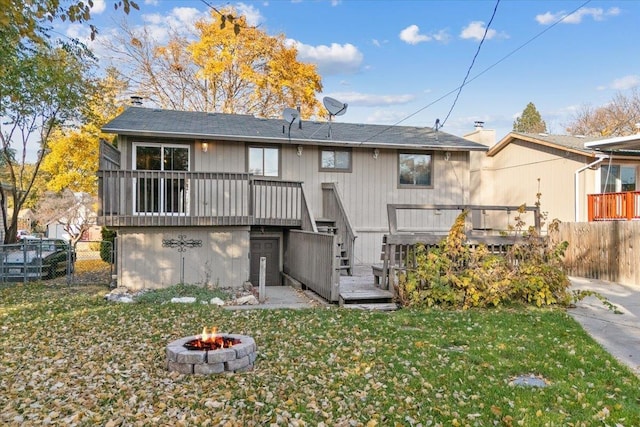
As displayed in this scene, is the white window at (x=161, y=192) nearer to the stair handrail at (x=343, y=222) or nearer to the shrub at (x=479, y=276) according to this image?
the stair handrail at (x=343, y=222)

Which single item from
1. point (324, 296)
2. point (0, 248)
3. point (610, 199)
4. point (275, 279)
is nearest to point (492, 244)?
point (324, 296)

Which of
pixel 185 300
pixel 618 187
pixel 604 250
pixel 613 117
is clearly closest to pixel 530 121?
pixel 613 117

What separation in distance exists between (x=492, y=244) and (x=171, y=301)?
6544mm

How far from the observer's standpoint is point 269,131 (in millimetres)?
13539

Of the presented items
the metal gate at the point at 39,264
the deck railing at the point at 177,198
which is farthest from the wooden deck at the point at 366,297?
the metal gate at the point at 39,264

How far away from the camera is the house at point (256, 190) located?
35.3 ft

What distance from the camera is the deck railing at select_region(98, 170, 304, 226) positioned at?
10383 millimetres

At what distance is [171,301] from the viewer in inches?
370

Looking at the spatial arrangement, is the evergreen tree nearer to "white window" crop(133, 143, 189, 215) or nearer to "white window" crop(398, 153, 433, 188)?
"white window" crop(398, 153, 433, 188)

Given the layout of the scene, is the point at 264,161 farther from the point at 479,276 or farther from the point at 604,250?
the point at 604,250

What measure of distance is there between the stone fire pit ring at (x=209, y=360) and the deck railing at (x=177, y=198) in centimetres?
606

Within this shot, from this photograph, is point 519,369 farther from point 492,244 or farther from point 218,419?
point 492,244

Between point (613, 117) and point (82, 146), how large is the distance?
3522cm

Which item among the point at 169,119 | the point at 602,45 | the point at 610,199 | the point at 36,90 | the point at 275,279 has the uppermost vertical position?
the point at 602,45
